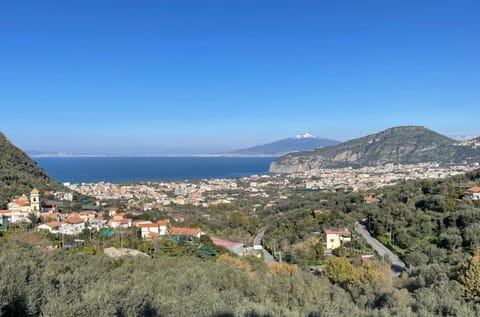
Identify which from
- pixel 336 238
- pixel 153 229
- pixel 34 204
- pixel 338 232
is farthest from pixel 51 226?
pixel 338 232

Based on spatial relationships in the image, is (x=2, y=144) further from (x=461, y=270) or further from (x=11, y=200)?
(x=461, y=270)

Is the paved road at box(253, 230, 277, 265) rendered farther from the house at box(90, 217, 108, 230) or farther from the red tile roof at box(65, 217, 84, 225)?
the red tile roof at box(65, 217, 84, 225)

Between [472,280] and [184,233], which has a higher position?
[472,280]

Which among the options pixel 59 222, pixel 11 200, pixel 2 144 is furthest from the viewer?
pixel 2 144

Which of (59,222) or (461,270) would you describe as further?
(59,222)

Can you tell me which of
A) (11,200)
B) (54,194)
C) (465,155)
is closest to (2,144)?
(54,194)

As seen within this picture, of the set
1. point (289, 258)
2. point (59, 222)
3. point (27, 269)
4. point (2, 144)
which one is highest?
point (2, 144)

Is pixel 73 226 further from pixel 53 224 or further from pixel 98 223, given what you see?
pixel 98 223
